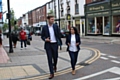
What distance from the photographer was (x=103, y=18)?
3281cm

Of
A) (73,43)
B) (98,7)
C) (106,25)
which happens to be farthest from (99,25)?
(73,43)

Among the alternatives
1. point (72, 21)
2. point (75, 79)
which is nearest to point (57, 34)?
point (75, 79)

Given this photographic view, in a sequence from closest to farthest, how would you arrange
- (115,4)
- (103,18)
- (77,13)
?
(115,4)
(103,18)
(77,13)

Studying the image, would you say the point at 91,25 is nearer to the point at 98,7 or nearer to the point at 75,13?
the point at 98,7

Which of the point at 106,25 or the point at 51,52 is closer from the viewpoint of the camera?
the point at 51,52

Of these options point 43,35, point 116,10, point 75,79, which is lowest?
point 75,79

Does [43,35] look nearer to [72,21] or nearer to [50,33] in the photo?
[50,33]

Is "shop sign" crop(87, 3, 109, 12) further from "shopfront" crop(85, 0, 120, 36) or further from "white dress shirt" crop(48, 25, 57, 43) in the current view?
"white dress shirt" crop(48, 25, 57, 43)

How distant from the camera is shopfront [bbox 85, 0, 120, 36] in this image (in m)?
29.9

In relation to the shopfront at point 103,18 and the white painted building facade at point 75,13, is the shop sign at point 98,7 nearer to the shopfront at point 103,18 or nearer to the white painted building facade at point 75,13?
the shopfront at point 103,18

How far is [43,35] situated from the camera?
7.19 meters

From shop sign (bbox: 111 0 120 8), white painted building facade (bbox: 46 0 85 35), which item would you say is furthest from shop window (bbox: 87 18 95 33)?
shop sign (bbox: 111 0 120 8)

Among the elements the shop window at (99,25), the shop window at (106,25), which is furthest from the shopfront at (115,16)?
the shop window at (99,25)

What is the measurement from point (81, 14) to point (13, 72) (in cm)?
3339
